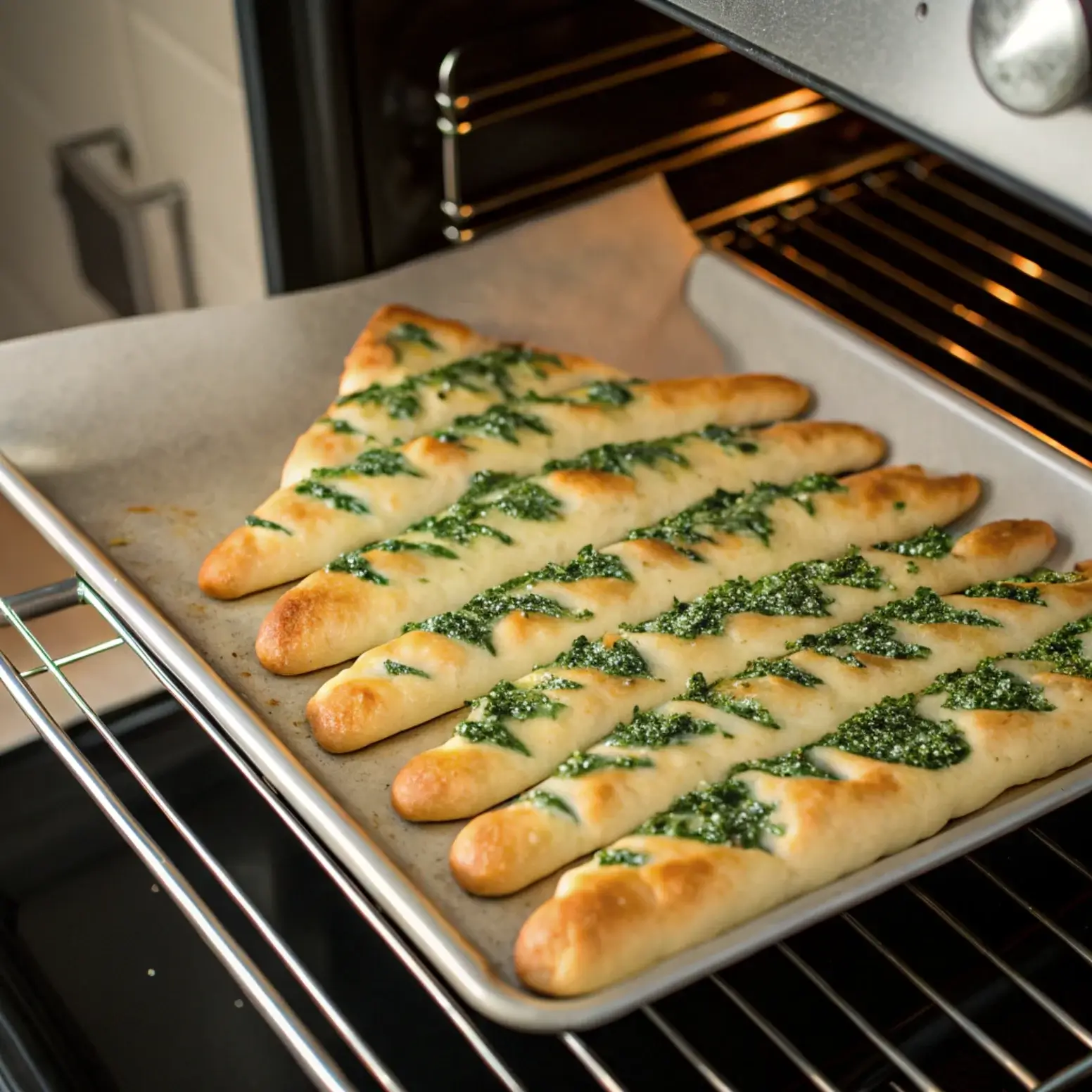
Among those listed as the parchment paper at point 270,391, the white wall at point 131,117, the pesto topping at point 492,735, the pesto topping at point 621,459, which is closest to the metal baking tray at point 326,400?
the parchment paper at point 270,391

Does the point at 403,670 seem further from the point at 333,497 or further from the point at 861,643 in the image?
the point at 861,643

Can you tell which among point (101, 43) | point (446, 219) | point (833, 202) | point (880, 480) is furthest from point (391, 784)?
point (101, 43)

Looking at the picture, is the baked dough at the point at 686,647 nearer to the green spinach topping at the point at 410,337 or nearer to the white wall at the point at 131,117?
the green spinach topping at the point at 410,337

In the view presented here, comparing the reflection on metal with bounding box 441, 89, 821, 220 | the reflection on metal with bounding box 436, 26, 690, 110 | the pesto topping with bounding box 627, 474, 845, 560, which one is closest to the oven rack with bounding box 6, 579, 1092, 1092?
the pesto topping with bounding box 627, 474, 845, 560

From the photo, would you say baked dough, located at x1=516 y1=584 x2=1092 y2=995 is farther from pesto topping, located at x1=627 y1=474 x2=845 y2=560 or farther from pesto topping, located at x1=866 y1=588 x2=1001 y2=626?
pesto topping, located at x1=627 y1=474 x2=845 y2=560

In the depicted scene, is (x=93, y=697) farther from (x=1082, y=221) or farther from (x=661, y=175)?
(x=1082, y=221)

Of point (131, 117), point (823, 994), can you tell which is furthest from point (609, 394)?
point (131, 117)
